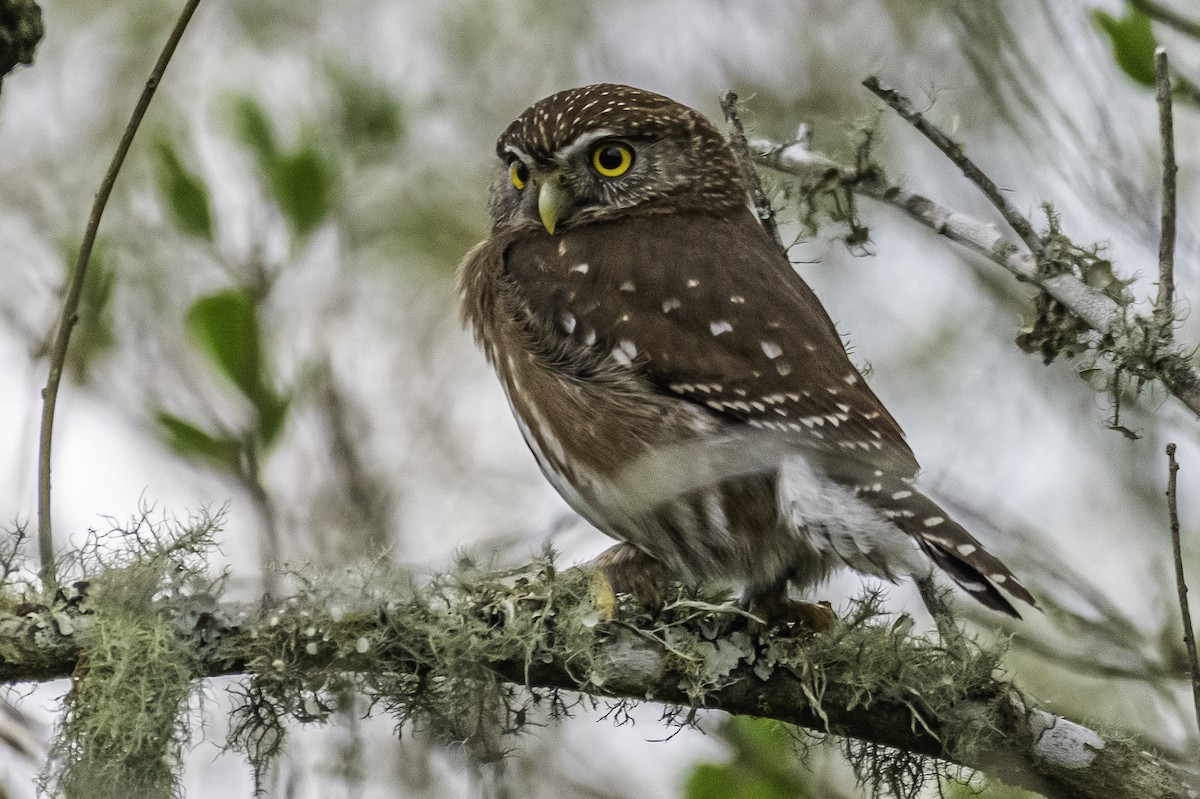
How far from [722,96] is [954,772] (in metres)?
2.07

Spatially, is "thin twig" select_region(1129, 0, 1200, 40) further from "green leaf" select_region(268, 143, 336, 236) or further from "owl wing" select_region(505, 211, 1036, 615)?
"green leaf" select_region(268, 143, 336, 236)

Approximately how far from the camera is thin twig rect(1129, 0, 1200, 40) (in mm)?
3482

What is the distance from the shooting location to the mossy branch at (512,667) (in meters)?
2.72

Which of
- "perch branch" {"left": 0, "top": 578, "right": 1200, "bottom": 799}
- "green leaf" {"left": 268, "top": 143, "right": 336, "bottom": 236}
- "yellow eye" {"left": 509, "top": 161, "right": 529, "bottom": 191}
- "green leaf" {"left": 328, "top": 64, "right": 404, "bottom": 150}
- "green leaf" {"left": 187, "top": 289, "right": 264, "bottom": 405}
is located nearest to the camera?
"perch branch" {"left": 0, "top": 578, "right": 1200, "bottom": 799}

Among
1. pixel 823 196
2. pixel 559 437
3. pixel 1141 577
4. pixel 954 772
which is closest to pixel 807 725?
pixel 954 772

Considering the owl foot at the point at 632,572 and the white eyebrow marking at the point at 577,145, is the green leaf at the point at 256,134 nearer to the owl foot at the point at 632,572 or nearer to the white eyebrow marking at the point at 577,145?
the white eyebrow marking at the point at 577,145

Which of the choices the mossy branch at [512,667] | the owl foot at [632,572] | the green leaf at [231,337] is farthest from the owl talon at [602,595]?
the green leaf at [231,337]

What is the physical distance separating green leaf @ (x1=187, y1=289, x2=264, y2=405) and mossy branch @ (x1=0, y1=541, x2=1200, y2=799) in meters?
1.05

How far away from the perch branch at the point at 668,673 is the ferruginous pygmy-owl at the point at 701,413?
1.11 feet

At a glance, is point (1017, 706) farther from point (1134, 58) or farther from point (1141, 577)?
point (1134, 58)

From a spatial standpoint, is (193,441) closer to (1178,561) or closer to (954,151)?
(954,151)

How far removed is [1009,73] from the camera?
14.6 ft

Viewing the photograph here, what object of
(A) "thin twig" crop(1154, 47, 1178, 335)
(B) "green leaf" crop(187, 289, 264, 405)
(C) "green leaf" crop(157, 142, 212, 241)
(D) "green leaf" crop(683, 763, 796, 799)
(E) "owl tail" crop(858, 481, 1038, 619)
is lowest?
(D) "green leaf" crop(683, 763, 796, 799)

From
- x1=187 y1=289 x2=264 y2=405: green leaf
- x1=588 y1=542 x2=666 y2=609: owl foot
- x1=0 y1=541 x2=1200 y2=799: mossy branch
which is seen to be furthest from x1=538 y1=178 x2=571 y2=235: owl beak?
x1=0 y1=541 x2=1200 y2=799: mossy branch
